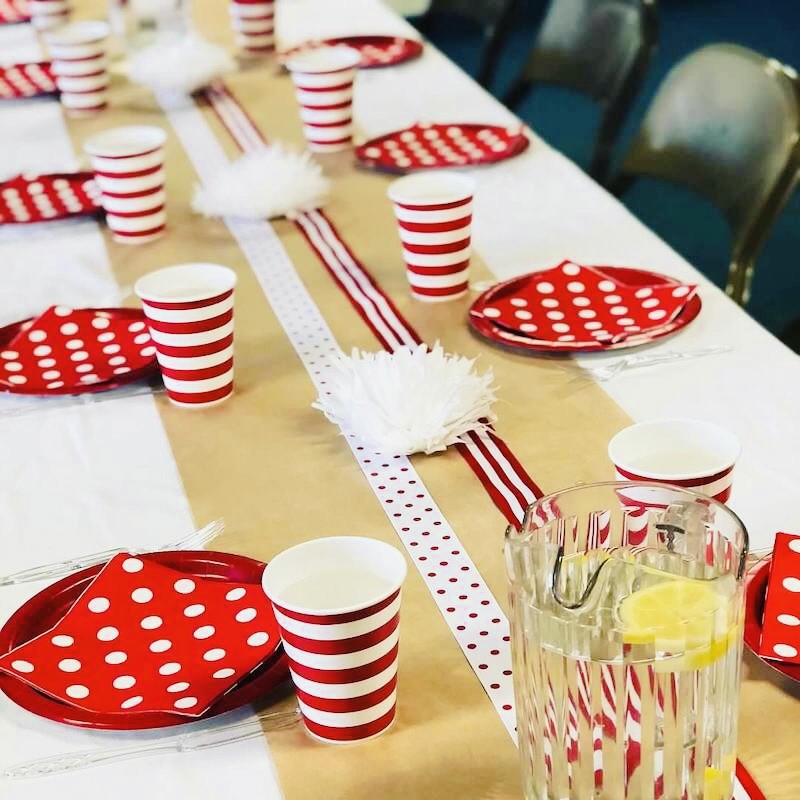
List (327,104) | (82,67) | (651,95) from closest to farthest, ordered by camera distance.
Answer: (327,104), (82,67), (651,95)

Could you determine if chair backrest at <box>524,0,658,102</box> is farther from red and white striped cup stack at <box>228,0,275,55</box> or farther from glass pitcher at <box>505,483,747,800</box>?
glass pitcher at <box>505,483,747,800</box>

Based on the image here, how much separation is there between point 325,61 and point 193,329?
0.95 meters

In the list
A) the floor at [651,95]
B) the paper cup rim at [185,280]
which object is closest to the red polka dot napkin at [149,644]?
the paper cup rim at [185,280]

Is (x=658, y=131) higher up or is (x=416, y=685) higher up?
(x=416, y=685)

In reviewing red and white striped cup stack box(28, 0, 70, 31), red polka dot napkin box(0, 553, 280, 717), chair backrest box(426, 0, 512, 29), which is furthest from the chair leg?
red and white striped cup stack box(28, 0, 70, 31)

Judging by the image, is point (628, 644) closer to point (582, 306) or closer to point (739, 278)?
point (582, 306)

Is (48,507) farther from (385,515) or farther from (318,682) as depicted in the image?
(318,682)

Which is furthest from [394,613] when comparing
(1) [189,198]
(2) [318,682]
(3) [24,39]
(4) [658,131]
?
(3) [24,39]

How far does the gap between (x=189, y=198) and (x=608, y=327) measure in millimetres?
709

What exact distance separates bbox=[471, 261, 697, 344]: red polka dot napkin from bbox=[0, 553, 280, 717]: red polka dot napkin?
502mm

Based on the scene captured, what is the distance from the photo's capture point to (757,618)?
0.85 m

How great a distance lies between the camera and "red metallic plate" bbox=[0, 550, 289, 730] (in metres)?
0.80

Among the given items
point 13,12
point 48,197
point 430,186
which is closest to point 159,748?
point 430,186

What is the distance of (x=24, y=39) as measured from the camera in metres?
2.66
